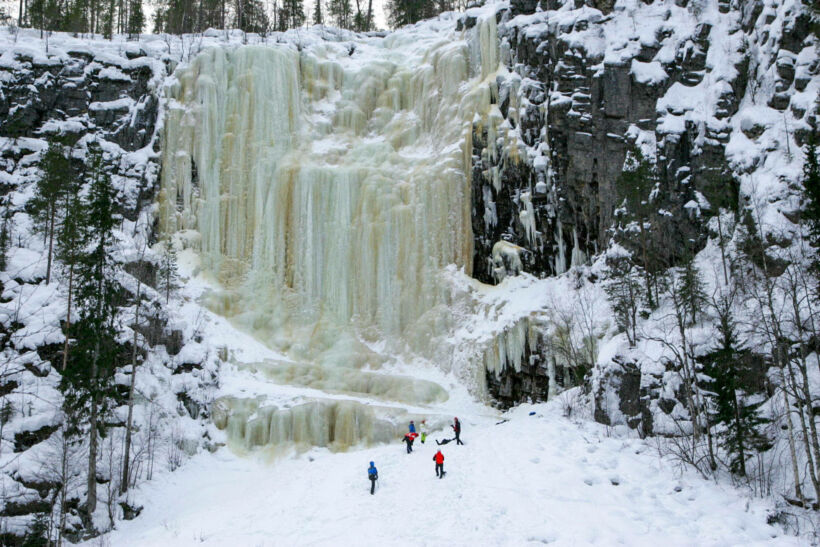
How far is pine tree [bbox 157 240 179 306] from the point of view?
2577cm

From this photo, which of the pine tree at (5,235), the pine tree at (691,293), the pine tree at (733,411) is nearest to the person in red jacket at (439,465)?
the pine tree at (733,411)

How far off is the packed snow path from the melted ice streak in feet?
19.3

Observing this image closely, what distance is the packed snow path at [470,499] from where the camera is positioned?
12.0 meters

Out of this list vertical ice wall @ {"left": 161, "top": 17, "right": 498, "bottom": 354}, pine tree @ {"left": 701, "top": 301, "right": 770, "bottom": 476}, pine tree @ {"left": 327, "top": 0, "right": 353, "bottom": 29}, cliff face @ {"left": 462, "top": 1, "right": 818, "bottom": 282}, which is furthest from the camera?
pine tree @ {"left": 327, "top": 0, "right": 353, "bottom": 29}

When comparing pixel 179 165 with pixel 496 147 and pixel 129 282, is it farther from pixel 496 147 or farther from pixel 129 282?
pixel 496 147

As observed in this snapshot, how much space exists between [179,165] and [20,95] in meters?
9.32

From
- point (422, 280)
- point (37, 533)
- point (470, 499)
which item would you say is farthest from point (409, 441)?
point (422, 280)

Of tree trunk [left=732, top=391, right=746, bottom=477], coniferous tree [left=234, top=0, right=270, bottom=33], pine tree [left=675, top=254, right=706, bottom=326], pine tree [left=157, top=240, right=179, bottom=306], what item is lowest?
tree trunk [left=732, top=391, right=746, bottom=477]

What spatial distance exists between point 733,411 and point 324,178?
22.1m

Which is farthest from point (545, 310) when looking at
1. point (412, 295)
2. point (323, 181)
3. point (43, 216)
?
point (43, 216)

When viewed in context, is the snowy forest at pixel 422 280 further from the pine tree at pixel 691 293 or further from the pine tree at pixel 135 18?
the pine tree at pixel 135 18

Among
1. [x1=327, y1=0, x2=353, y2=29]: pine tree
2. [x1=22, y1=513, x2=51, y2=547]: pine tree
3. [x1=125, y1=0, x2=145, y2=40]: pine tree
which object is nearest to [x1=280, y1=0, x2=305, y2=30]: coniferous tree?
[x1=327, y1=0, x2=353, y2=29]: pine tree

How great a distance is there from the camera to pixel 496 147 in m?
29.6

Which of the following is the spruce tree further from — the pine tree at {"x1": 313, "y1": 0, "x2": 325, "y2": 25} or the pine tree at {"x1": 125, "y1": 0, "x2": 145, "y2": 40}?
the pine tree at {"x1": 125, "y1": 0, "x2": 145, "y2": 40}
